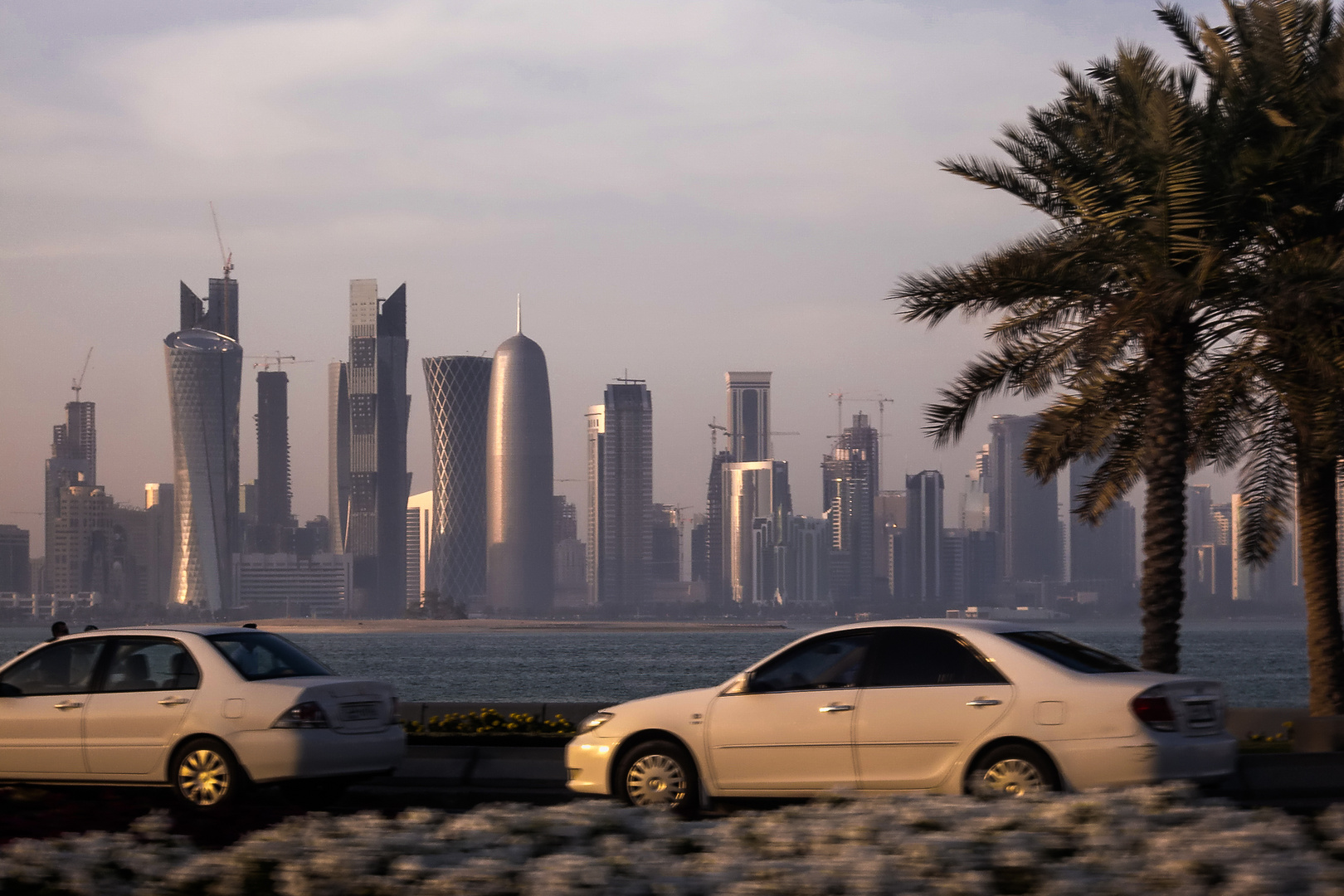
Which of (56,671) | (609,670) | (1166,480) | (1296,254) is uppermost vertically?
(1296,254)

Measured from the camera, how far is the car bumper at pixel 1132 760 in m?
8.87

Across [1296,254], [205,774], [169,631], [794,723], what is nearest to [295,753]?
Result: [205,774]

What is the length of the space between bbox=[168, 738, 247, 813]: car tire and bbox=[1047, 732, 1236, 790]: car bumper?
553cm

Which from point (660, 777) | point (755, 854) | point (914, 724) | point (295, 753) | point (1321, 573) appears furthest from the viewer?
point (1321, 573)

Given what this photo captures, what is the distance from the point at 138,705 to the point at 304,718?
1335 mm

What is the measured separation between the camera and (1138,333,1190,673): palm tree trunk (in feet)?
58.0

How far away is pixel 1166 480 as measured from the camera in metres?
17.9

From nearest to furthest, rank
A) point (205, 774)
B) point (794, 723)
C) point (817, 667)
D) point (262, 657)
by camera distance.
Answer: point (794, 723) → point (817, 667) → point (205, 774) → point (262, 657)

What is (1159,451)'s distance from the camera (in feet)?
58.7

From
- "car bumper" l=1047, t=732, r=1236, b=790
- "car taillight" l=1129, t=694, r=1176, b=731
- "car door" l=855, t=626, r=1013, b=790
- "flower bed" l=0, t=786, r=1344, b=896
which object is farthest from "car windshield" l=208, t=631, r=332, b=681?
"car taillight" l=1129, t=694, r=1176, b=731

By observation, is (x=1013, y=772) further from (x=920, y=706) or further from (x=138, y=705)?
(x=138, y=705)

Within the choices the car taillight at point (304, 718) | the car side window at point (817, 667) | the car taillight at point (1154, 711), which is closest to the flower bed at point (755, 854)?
the car taillight at point (1154, 711)

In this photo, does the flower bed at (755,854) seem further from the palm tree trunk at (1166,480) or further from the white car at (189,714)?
the palm tree trunk at (1166,480)

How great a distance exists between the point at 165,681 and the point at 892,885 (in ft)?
23.4
